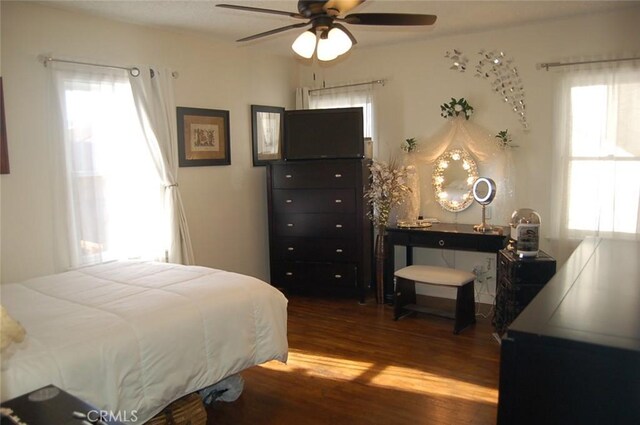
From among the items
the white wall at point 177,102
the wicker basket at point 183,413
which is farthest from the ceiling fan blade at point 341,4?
the white wall at point 177,102

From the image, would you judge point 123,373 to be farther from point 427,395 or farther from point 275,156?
point 275,156

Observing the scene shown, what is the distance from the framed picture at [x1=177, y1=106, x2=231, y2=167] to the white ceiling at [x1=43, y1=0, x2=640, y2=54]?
27.5 inches

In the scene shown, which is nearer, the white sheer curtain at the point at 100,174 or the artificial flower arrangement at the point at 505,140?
the white sheer curtain at the point at 100,174

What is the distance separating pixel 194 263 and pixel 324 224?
1254 millimetres

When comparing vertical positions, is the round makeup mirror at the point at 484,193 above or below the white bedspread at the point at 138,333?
above

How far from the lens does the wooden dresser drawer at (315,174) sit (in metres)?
4.46

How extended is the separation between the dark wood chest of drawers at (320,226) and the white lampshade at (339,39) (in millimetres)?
1985

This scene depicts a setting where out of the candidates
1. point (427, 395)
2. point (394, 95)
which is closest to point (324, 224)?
point (394, 95)

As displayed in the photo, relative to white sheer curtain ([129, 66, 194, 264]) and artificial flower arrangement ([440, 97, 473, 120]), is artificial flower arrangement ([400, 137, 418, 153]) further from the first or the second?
white sheer curtain ([129, 66, 194, 264])

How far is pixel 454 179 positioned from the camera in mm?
4531

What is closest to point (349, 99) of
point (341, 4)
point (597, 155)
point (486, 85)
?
point (486, 85)

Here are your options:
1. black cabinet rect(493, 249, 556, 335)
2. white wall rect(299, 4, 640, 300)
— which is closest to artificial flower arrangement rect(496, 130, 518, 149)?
white wall rect(299, 4, 640, 300)

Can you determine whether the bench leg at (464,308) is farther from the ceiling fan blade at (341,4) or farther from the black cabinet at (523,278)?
the ceiling fan blade at (341,4)

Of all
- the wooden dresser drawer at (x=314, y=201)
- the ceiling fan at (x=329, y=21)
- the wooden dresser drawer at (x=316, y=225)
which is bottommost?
the wooden dresser drawer at (x=316, y=225)
